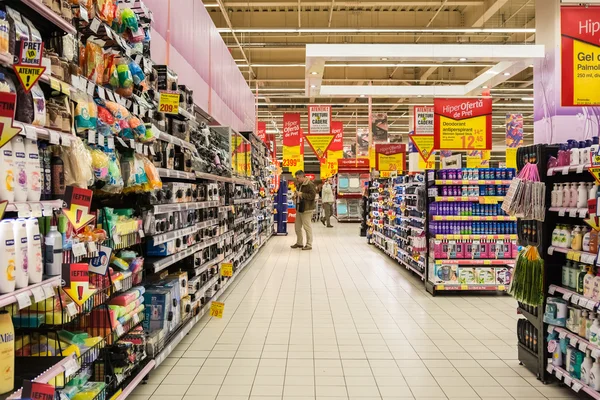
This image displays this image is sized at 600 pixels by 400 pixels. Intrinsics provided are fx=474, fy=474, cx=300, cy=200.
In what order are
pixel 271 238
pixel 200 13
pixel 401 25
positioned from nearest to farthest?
pixel 200 13
pixel 401 25
pixel 271 238

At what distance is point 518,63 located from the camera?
812cm

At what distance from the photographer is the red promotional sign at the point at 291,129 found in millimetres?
16938

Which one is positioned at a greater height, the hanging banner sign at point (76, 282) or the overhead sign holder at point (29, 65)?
the overhead sign holder at point (29, 65)

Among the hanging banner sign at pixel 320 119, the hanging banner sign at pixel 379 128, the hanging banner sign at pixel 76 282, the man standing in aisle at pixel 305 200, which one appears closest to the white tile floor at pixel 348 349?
the hanging banner sign at pixel 76 282

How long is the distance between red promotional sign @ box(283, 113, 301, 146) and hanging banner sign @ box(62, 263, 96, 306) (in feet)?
48.5

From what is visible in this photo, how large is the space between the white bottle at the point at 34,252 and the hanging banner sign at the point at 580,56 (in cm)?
475

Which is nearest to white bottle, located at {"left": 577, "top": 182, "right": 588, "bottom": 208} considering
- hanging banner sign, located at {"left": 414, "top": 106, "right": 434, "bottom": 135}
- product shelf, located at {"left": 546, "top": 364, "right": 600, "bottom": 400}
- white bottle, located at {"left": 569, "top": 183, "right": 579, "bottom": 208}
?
white bottle, located at {"left": 569, "top": 183, "right": 579, "bottom": 208}

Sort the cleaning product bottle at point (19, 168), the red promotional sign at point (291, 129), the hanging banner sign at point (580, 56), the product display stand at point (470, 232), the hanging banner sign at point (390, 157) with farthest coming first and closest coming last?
the red promotional sign at point (291, 129) < the hanging banner sign at point (390, 157) < the product display stand at point (470, 232) < the hanging banner sign at point (580, 56) < the cleaning product bottle at point (19, 168)

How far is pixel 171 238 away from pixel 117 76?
154 centimetres

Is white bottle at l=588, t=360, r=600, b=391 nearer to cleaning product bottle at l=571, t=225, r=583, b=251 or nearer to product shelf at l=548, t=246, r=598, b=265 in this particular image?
product shelf at l=548, t=246, r=598, b=265

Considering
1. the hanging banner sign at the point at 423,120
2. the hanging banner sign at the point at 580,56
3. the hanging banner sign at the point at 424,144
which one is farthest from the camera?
the hanging banner sign at the point at 423,120

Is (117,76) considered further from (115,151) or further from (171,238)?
(171,238)

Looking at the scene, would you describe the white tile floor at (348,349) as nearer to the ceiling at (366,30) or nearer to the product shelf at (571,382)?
the product shelf at (571,382)

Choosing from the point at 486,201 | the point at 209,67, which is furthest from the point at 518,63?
the point at 209,67
